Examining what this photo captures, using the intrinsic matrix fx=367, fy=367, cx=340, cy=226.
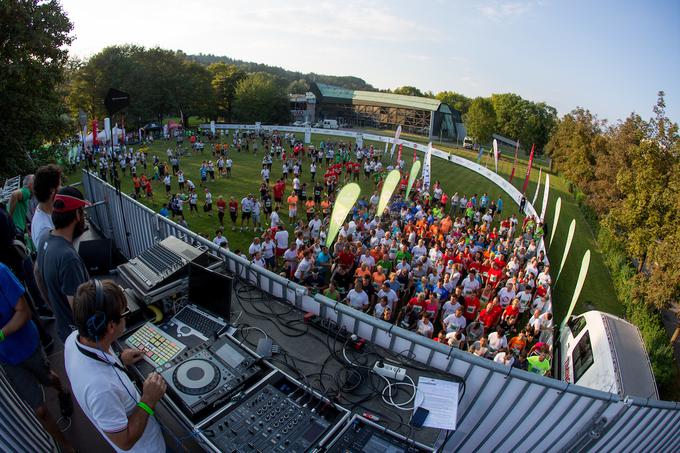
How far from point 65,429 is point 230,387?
7.90 ft

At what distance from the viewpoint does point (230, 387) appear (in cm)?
282

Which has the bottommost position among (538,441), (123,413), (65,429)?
(65,429)

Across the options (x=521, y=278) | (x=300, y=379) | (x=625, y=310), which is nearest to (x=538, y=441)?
(x=300, y=379)

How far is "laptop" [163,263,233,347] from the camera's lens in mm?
3484

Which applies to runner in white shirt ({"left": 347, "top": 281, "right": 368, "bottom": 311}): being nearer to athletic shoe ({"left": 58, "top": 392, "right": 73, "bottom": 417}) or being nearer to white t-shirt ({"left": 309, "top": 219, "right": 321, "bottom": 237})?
athletic shoe ({"left": 58, "top": 392, "right": 73, "bottom": 417})

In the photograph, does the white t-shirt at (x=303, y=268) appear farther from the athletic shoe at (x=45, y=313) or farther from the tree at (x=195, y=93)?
the tree at (x=195, y=93)

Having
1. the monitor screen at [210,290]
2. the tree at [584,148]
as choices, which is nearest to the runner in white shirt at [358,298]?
the monitor screen at [210,290]

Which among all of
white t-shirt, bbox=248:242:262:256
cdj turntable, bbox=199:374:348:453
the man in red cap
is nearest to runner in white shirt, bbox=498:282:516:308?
white t-shirt, bbox=248:242:262:256

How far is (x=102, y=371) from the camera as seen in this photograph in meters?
2.20

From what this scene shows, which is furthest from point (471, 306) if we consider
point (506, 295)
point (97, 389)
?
point (97, 389)

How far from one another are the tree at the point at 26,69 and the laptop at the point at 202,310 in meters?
13.8

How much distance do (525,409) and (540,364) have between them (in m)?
4.89

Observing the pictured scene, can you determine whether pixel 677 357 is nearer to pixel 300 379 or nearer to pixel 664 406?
pixel 664 406

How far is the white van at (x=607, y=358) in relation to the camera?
7.29 metres
